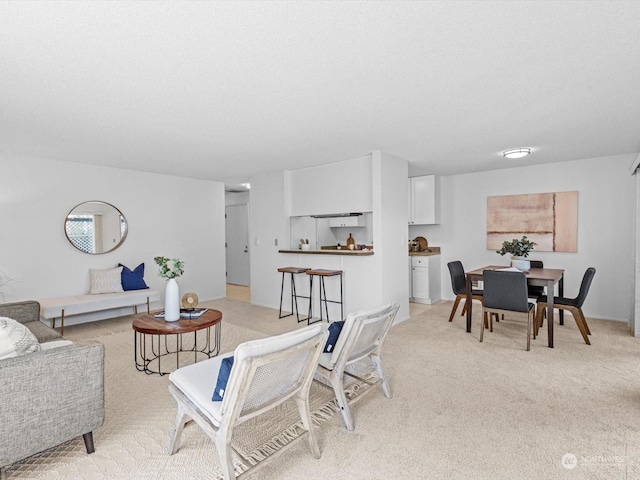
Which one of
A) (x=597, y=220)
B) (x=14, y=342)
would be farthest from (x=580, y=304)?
(x=14, y=342)

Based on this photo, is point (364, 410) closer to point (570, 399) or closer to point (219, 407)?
point (219, 407)

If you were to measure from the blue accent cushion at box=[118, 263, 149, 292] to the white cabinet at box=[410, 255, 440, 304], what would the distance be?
14.4ft

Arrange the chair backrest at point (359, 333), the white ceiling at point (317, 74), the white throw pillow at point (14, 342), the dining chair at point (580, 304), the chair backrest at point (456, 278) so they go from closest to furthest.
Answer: the white ceiling at point (317, 74), the white throw pillow at point (14, 342), the chair backrest at point (359, 333), the dining chair at point (580, 304), the chair backrest at point (456, 278)

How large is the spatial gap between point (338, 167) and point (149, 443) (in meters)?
3.90

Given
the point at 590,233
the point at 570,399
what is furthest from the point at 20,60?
the point at 590,233

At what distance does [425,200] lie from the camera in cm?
605

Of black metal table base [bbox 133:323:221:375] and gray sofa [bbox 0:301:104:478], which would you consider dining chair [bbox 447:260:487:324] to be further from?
gray sofa [bbox 0:301:104:478]

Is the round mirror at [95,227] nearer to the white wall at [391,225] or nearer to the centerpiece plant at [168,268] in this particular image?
the centerpiece plant at [168,268]

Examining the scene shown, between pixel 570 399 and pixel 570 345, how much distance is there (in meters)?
1.42

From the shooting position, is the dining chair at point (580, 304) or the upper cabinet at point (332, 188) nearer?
the dining chair at point (580, 304)

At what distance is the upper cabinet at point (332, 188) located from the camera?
15.3 ft

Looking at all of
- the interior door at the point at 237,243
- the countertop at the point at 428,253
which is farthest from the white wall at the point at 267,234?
the countertop at the point at 428,253

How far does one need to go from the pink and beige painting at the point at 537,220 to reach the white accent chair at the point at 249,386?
4788 millimetres

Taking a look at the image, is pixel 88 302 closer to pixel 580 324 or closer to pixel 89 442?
pixel 89 442
